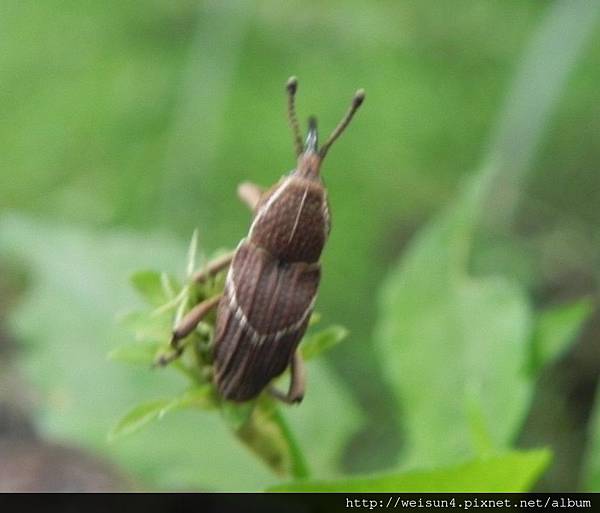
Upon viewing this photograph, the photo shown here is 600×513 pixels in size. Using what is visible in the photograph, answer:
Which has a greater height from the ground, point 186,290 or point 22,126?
point 22,126

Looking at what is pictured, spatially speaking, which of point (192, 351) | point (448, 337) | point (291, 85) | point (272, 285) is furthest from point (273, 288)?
point (448, 337)

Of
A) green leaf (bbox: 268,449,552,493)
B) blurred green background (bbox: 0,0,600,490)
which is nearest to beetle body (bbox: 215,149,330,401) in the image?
green leaf (bbox: 268,449,552,493)

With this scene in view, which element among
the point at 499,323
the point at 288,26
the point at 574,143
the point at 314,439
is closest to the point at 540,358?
the point at 499,323

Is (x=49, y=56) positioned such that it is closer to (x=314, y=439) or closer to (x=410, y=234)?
(x=410, y=234)

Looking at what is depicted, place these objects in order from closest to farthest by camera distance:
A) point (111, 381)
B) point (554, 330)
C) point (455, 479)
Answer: point (455, 479) → point (554, 330) → point (111, 381)

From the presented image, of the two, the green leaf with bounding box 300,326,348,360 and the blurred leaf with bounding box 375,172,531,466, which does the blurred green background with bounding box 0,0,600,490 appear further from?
the green leaf with bounding box 300,326,348,360
